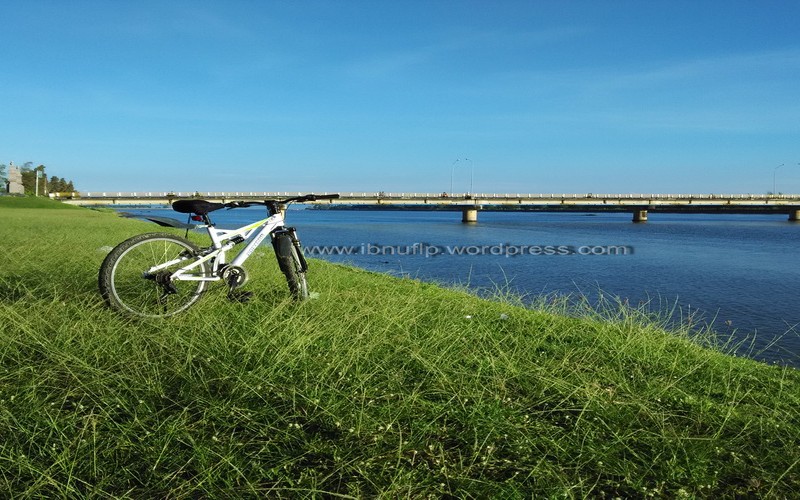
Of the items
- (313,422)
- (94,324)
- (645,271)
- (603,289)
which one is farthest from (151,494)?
(645,271)

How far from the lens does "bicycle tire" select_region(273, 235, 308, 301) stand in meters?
6.69

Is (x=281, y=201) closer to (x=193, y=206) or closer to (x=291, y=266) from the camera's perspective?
(x=291, y=266)

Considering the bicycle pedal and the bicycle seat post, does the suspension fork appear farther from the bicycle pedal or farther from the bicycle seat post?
the bicycle pedal

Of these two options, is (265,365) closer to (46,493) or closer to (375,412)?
(375,412)

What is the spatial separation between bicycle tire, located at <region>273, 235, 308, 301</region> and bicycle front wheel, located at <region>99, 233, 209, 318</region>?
893 millimetres

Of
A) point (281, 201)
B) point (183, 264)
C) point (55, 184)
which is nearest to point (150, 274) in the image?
point (183, 264)

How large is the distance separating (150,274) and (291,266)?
155 cm

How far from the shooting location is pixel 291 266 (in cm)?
673

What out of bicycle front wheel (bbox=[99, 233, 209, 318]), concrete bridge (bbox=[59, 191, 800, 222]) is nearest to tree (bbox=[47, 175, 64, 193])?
A: concrete bridge (bbox=[59, 191, 800, 222])

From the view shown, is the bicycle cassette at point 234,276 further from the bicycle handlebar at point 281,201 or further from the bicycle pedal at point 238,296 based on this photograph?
the bicycle handlebar at point 281,201

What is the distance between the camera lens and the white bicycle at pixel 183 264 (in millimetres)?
5777

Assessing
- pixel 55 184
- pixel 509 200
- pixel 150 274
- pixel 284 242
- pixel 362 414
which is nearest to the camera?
pixel 362 414

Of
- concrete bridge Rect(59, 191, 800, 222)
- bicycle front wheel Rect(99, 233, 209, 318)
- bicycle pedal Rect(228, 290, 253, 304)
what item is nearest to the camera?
bicycle front wheel Rect(99, 233, 209, 318)

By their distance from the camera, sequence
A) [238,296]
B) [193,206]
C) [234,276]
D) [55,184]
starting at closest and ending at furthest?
→ 1. [193,206]
2. [234,276]
3. [238,296]
4. [55,184]
